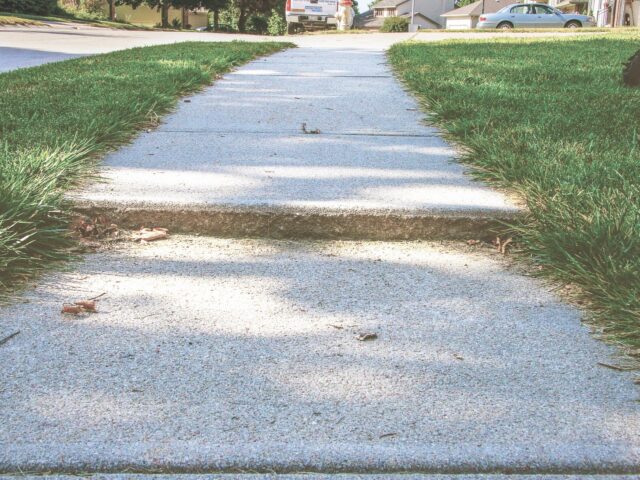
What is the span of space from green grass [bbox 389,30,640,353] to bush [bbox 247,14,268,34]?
37.7 m

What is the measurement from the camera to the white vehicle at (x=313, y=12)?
961 inches

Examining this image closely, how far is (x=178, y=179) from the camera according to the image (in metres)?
3.34

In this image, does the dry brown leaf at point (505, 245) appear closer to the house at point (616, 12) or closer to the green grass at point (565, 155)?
the green grass at point (565, 155)

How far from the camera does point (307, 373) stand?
1870 millimetres

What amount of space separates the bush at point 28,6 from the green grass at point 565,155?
24.9m

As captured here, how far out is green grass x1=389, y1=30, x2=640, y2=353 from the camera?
7.60 feet

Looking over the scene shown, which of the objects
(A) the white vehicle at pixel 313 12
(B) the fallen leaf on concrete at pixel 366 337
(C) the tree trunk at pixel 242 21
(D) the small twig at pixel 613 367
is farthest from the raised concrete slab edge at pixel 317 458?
(C) the tree trunk at pixel 242 21

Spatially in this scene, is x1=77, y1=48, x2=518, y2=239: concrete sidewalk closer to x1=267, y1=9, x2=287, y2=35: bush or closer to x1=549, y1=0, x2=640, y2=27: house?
x1=549, y1=0, x2=640, y2=27: house

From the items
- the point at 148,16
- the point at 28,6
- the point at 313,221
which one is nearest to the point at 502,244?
the point at 313,221

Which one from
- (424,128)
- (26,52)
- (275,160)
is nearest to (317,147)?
(275,160)

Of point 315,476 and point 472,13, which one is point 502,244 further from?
point 472,13

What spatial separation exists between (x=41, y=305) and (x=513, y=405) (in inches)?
58.3

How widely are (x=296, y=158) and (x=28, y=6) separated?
28.4m

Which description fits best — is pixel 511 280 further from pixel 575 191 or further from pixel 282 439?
pixel 282 439
